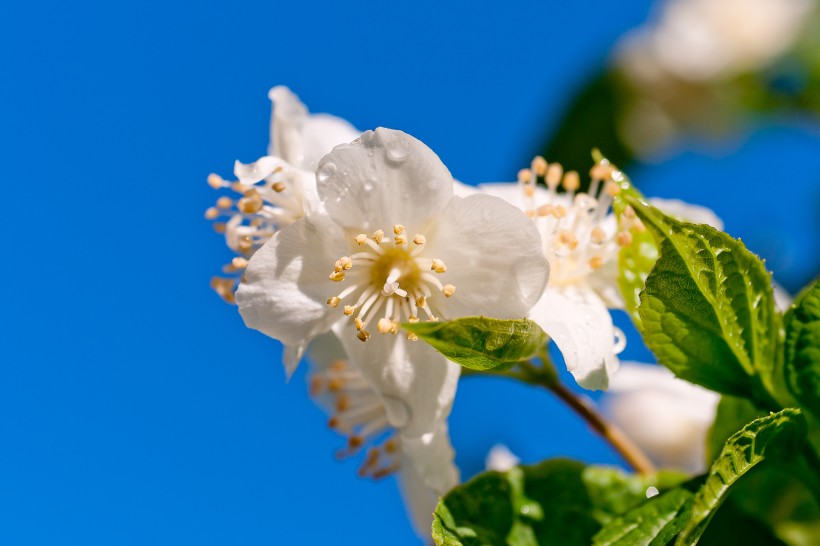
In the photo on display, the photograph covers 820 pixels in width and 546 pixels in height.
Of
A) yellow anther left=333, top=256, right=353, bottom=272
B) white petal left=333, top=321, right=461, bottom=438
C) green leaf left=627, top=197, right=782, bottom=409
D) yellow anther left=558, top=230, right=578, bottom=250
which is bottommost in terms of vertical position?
green leaf left=627, top=197, right=782, bottom=409

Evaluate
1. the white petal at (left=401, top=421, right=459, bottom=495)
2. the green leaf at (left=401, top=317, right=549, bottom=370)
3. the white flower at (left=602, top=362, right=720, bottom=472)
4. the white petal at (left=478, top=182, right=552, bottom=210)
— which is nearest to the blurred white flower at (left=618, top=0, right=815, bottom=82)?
the white flower at (left=602, top=362, right=720, bottom=472)

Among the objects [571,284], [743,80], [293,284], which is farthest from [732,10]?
[293,284]

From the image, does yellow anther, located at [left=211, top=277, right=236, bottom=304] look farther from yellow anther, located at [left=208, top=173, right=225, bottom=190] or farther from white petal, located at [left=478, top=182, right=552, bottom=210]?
white petal, located at [left=478, top=182, right=552, bottom=210]

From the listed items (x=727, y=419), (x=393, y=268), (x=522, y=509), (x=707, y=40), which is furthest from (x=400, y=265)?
(x=707, y=40)

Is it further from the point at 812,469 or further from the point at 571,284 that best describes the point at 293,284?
the point at 812,469

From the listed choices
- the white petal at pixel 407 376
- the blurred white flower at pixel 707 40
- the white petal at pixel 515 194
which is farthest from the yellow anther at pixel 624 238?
the blurred white flower at pixel 707 40

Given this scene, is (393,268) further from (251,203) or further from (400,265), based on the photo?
(251,203)

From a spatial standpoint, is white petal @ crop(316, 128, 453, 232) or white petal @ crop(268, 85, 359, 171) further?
white petal @ crop(268, 85, 359, 171)
